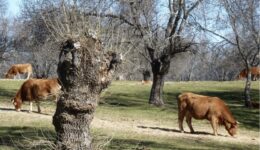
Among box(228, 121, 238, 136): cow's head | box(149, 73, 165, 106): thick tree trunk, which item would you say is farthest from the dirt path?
box(149, 73, 165, 106): thick tree trunk

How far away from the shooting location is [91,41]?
29.5 ft

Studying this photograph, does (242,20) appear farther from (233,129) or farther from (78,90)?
(78,90)

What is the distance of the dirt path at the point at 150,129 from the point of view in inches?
738

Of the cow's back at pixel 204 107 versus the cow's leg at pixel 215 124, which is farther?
the cow's back at pixel 204 107

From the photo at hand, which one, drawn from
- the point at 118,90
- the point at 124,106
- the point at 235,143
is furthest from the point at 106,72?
the point at 118,90

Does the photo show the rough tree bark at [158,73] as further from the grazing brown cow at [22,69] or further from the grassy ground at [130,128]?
the grazing brown cow at [22,69]

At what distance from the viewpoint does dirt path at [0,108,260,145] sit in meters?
18.7

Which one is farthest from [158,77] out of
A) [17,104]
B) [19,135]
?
[19,135]

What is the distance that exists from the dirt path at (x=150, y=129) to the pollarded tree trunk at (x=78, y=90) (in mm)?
9448

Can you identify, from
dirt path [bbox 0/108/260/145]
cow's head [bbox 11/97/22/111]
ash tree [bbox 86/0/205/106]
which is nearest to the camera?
dirt path [bbox 0/108/260/145]

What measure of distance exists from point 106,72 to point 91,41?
58 centimetres

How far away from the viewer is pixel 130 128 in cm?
1975

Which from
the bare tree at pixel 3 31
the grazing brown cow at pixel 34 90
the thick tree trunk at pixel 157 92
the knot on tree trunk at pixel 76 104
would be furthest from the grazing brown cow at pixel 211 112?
the bare tree at pixel 3 31

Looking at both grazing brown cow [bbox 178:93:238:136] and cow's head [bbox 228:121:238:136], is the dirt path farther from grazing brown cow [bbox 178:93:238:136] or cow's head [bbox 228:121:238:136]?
grazing brown cow [bbox 178:93:238:136]
